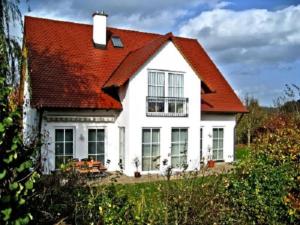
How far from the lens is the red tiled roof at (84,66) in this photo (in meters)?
18.1

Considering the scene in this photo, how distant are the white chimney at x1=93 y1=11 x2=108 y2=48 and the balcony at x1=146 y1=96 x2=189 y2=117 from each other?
567 cm

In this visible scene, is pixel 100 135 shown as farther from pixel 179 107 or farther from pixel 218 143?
pixel 218 143

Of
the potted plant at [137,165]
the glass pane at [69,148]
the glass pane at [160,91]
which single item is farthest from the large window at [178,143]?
the glass pane at [69,148]

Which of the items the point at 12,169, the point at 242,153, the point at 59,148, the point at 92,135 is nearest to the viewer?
the point at 12,169

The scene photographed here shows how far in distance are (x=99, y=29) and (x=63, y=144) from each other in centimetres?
783

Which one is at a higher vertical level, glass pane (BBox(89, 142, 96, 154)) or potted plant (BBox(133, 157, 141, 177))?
glass pane (BBox(89, 142, 96, 154))

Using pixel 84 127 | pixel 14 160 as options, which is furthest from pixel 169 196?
pixel 84 127

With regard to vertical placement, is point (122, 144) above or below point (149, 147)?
above

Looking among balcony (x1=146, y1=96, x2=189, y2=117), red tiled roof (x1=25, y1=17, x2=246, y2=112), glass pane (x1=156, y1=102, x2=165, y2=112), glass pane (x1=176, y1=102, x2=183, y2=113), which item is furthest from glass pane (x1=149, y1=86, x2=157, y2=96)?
glass pane (x1=176, y1=102, x2=183, y2=113)

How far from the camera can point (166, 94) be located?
1906 centimetres

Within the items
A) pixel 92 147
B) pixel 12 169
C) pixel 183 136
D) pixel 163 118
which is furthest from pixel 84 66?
pixel 12 169

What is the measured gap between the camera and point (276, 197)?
22.7ft

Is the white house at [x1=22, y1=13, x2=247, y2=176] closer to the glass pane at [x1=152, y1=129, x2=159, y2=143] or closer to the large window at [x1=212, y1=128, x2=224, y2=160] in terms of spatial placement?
the glass pane at [x1=152, y1=129, x2=159, y2=143]

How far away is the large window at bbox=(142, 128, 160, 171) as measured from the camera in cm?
1856
